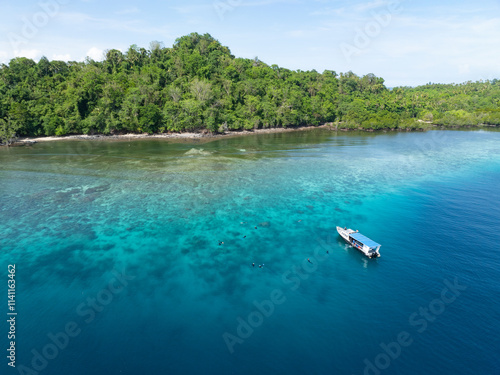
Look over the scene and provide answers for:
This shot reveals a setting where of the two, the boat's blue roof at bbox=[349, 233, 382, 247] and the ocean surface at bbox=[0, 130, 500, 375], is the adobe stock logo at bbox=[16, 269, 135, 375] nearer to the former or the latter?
the ocean surface at bbox=[0, 130, 500, 375]

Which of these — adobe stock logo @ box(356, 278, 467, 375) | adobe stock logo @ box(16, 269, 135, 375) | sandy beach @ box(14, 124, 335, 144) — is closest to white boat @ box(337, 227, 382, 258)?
adobe stock logo @ box(356, 278, 467, 375)

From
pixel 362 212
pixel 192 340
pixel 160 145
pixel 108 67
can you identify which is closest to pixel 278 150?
pixel 160 145

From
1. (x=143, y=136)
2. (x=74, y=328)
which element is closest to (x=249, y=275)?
(x=74, y=328)

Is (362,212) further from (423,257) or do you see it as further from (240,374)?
(240,374)

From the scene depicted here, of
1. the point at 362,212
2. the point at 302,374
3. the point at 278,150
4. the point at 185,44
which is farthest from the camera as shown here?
the point at 185,44

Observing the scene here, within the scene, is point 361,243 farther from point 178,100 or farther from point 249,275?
point 178,100

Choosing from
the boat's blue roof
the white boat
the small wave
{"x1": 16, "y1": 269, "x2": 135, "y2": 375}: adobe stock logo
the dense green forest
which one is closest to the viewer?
{"x1": 16, "y1": 269, "x2": 135, "y2": 375}: adobe stock logo
